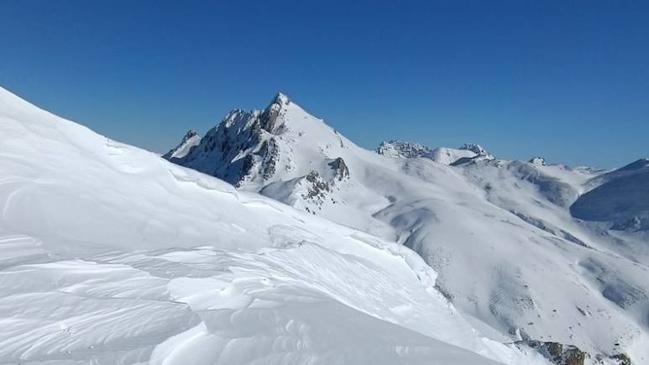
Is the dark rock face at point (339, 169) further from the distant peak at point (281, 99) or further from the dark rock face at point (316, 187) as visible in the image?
the distant peak at point (281, 99)

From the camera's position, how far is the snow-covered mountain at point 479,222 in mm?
68500

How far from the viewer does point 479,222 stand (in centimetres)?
9975

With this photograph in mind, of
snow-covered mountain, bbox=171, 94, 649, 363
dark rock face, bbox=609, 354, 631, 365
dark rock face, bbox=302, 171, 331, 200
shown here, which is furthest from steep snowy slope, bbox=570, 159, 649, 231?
dark rock face, bbox=609, 354, 631, 365

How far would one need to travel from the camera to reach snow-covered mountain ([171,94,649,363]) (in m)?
68.5

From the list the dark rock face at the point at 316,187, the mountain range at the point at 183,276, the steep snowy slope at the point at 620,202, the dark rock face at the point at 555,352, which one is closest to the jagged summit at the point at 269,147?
the dark rock face at the point at 316,187

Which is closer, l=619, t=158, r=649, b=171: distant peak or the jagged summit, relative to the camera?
the jagged summit

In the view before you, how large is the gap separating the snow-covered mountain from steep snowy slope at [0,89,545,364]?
50.3 feet

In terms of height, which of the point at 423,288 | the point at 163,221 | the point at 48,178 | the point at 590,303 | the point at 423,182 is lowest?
the point at 590,303

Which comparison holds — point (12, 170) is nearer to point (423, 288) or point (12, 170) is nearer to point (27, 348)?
point (27, 348)

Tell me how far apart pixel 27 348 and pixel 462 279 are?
2967 inches

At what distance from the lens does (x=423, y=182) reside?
138 metres

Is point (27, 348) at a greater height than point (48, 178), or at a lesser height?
lesser

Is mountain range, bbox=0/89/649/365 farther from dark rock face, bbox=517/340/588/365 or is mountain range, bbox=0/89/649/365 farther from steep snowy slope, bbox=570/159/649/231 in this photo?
steep snowy slope, bbox=570/159/649/231

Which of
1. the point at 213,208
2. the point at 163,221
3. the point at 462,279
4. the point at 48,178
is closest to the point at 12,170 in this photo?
the point at 48,178
